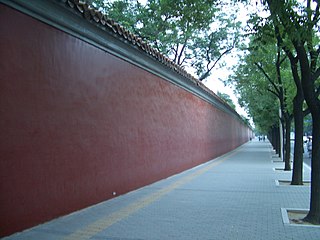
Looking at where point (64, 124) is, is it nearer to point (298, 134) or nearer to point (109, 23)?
point (109, 23)

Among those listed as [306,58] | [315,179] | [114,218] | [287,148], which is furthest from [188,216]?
[287,148]

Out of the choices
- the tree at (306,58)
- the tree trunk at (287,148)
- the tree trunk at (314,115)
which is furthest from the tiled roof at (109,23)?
the tree trunk at (287,148)

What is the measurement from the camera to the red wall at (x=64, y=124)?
15.8 feet

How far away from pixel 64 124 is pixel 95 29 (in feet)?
6.16

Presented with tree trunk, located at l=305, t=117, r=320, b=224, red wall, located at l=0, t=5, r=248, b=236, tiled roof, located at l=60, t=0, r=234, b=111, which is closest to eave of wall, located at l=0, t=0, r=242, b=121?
tiled roof, located at l=60, t=0, r=234, b=111

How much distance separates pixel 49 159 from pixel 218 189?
4.94 metres

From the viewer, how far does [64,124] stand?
596 centimetres

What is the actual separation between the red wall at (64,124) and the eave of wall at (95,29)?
0.44 feet

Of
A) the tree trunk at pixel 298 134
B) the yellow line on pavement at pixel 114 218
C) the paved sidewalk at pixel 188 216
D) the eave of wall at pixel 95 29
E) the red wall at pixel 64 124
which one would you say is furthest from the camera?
the tree trunk at pixel 298 134

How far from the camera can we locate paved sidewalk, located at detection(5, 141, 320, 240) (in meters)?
5.09

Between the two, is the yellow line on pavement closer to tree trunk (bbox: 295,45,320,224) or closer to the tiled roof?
tree trunk (bbox: 295,45,320,224)

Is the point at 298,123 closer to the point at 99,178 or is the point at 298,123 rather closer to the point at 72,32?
the point at 99,178

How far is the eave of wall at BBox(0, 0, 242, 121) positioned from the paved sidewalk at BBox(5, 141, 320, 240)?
115 inches

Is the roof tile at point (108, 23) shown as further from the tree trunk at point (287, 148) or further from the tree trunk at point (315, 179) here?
the tree trunk at point (287, 148)
